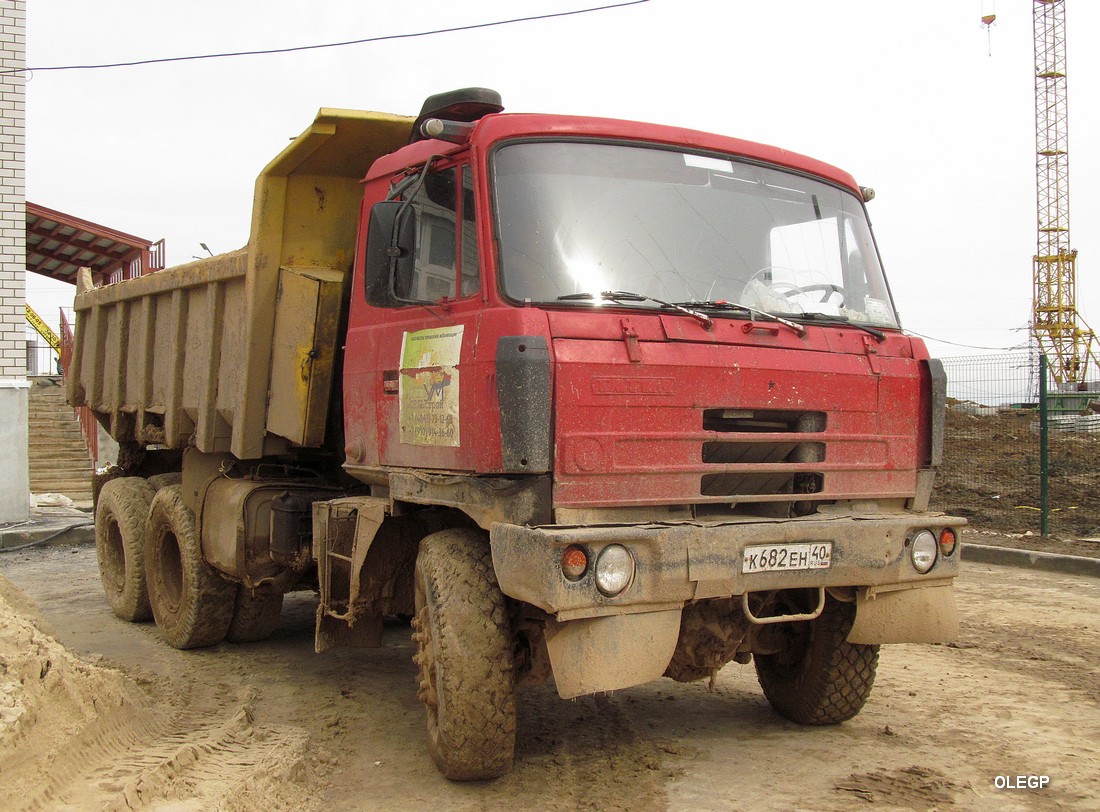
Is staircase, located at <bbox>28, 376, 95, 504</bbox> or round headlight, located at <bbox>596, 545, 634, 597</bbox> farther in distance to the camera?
staircase, located at <bbox>28, 376, 95, 504</bbox>

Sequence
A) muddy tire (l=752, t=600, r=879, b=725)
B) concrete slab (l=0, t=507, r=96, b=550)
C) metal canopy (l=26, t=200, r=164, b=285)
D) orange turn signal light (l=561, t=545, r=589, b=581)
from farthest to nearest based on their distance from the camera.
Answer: metal canopy (l=26, t=200, r=164, b=285), concrete slab (l=0, t=507, r=96, b=550), muddy tire (l=752, t=600, r=879, b=725), orange turn signal light (l=561, t=545, r=589, b=581)

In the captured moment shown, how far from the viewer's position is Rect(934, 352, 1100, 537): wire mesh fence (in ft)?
40.2

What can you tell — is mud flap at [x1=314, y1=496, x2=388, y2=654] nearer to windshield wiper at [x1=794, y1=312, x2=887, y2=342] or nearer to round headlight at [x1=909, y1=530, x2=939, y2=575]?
windshield wiper at [x1=794, y1=312, x2=887, y2=342]

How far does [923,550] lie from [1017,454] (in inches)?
424

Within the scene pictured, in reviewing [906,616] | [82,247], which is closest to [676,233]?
[906,616]

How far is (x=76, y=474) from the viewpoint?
683 inches

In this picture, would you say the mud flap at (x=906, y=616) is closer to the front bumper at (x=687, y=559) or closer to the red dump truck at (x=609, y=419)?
the red dump truck at (x=609, y=419)

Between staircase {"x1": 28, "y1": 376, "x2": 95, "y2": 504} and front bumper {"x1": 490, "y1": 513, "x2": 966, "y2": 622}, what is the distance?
13.9m

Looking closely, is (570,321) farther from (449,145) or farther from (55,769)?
(55,769)

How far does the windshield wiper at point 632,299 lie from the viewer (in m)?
4.05

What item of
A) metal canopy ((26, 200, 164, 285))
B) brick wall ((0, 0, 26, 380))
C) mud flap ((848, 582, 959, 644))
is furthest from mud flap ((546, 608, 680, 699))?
metal canopy ((26, 200, 164, 285))

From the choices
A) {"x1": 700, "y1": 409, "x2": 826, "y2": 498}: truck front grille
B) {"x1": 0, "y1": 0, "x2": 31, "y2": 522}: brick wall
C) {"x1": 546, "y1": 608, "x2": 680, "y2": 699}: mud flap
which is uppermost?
{"x1": 0, "y1": 0, "x2": 31, "y2": 522}: brick wall

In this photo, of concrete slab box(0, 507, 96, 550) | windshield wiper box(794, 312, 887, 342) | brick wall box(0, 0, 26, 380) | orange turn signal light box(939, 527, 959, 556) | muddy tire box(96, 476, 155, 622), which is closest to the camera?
orange turn signal light box(939, 527, 959, 556)

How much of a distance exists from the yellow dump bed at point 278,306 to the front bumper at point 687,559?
2.17 metres
